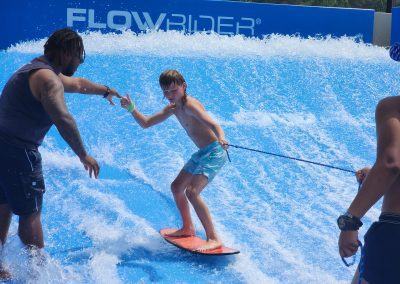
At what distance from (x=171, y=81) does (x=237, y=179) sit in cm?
185

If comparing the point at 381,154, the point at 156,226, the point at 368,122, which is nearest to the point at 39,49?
the point at 368,122

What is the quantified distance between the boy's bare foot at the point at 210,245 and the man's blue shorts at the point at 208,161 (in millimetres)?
456

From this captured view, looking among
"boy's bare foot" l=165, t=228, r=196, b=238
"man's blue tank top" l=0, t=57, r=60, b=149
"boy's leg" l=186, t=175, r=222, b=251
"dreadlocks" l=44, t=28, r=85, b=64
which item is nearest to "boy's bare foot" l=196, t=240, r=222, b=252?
"boy's leg" l=186, t=175, r=222, b=251

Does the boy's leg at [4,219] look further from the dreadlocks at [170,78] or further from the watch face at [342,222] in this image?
the watch face at [342,222]

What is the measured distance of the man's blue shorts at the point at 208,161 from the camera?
4590mm

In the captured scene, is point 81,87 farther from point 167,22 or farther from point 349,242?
point 167,22

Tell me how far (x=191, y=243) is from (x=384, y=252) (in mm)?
2384

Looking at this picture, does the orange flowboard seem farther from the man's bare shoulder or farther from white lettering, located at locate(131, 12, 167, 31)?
white lettering, located at locate(131, 12, 167, 31)

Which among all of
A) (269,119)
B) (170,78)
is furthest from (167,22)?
(170,78)

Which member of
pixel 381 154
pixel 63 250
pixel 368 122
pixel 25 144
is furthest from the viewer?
pixel 368 122

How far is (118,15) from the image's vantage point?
1241cm

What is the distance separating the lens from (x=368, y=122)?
8547mm

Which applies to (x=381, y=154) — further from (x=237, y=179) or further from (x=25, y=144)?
(x=237, y=179)

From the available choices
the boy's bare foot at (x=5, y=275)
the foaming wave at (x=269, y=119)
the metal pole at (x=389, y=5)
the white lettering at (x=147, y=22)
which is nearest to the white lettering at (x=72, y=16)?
the white lettering at (x=147, y=22)
